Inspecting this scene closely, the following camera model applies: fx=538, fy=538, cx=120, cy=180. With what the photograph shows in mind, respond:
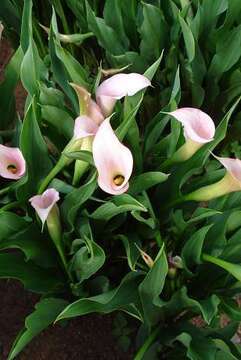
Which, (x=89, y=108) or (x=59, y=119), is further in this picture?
(x=59, y=119)

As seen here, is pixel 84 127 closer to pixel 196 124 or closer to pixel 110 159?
pixel 110 159

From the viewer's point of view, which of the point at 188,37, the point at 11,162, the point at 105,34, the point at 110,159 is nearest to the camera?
the point at 110,159

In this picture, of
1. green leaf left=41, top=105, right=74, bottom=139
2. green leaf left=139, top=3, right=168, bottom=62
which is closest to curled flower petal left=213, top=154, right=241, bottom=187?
green leaf left=41, top=105, right=74, bottom=139

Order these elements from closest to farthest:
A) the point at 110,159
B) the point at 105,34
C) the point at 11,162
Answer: the point at 110,159, the point at 11,162, the point at 105,34

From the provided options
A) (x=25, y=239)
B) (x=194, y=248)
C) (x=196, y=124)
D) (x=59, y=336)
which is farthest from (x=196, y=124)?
(x=59, y=336)

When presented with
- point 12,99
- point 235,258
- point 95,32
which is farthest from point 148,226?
point 95,32

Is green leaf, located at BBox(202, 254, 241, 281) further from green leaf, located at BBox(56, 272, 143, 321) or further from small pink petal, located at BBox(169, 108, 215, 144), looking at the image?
small pink petal, located at BBox(169, 108, 215, 144)

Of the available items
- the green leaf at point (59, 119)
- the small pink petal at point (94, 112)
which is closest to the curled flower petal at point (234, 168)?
the small pink petal at point (94, 112)

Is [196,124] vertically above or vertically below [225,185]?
above
